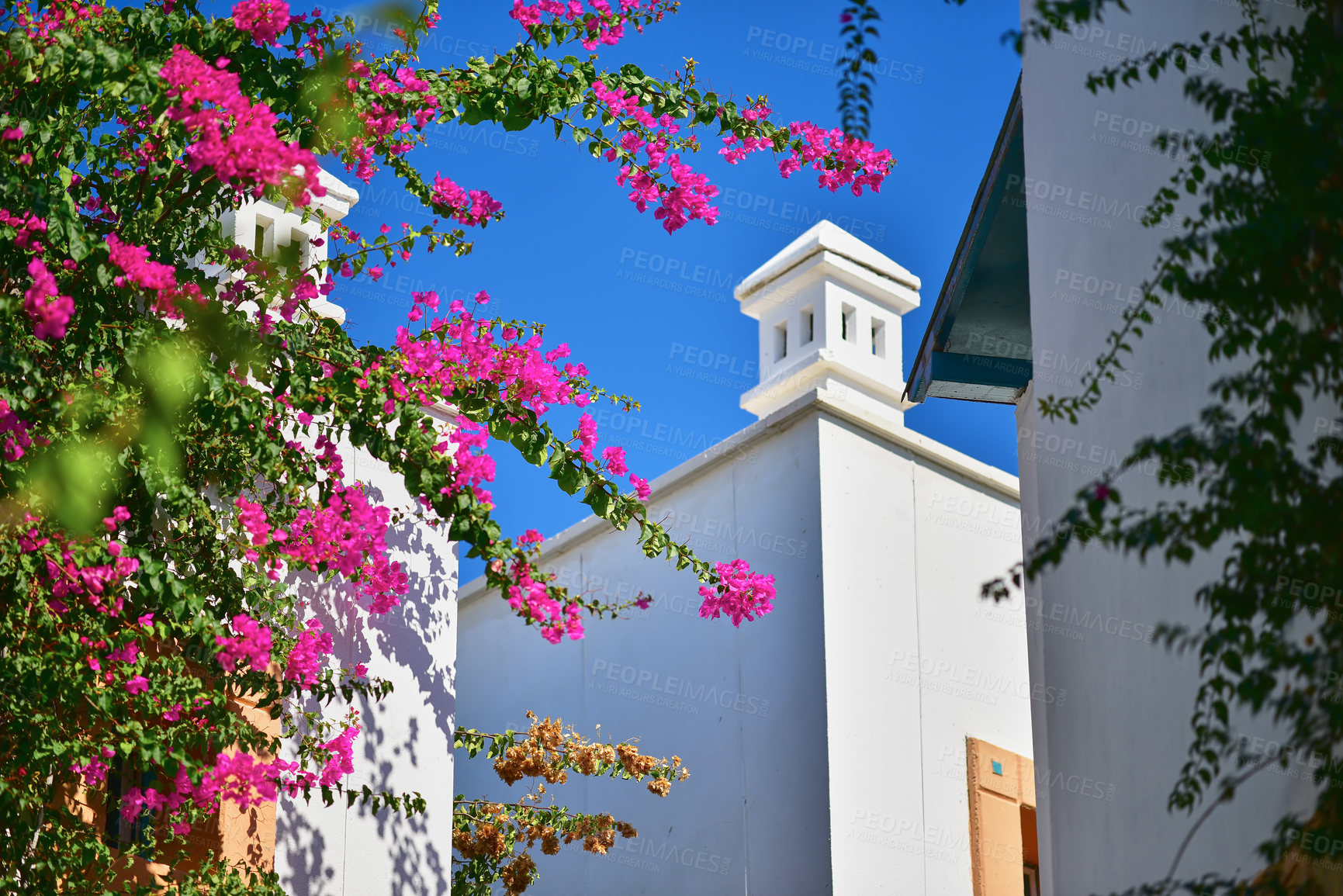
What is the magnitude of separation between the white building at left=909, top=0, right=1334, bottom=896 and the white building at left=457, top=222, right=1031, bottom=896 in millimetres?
2323

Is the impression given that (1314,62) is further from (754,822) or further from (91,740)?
(754,822)

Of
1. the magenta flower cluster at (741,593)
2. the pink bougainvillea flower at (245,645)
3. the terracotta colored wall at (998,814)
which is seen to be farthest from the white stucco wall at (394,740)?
the terracotta colored wall at (998,814)

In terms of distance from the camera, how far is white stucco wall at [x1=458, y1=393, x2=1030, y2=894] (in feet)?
27.6

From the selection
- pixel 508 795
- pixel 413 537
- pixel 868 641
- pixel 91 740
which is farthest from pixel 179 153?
pixel 508 795

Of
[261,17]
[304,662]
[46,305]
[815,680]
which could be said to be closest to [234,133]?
[46,305]

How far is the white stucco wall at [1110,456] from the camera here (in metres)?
4.25

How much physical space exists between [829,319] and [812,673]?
352cm

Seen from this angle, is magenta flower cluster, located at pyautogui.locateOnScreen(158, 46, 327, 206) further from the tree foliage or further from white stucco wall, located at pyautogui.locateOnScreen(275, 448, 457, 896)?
white stucco wall, located at pyautogui.locateOnScreen(275, 448, 457, 896)

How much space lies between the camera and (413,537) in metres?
7.38

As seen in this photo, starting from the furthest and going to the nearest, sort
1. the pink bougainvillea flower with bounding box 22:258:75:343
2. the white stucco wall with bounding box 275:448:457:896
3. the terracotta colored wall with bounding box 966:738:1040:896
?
the terracotta colored wall with bounding box 966:738:1040:896, the white stucco wall with bounding box 275:448:457:896, the pink bougainvillea flower with bounding box 22:258:75:343

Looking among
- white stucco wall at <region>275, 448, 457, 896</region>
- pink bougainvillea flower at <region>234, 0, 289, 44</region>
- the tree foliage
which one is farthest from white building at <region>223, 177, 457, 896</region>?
the tree foliage

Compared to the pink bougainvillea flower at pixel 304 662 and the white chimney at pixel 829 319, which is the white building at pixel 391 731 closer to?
the pink bougainvillea flower at pixel 304 662

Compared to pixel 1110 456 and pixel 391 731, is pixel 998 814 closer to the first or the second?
pixel 391 731

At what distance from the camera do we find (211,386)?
4641 millimetres
